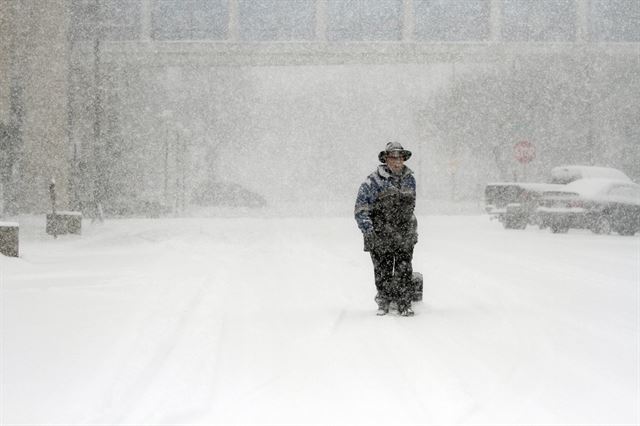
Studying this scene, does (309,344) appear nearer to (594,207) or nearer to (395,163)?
(395,163)

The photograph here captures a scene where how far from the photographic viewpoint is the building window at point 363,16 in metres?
38.1

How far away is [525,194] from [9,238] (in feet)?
48.3

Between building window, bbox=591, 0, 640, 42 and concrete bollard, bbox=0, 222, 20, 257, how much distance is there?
36020 mm

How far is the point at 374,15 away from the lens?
38.5 metres

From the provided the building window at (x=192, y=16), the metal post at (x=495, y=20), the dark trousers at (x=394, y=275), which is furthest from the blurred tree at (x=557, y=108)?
the dark trousers at (x=394, y=275)

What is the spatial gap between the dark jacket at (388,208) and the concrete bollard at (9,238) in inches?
260

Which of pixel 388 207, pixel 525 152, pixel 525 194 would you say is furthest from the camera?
pixel 525 152

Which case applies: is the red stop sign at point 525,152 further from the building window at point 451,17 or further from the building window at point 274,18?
the building window at point 274,18

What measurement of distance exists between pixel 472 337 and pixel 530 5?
3735cm

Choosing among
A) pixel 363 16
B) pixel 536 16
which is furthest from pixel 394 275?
pixel 536 16

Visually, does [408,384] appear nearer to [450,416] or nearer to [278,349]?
[450,416]

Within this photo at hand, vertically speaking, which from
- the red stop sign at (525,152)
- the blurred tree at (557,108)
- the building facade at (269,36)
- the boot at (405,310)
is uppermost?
the building facade at (269,36)

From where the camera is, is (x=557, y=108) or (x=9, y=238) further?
(x=557, y=108)

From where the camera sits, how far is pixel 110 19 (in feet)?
123
